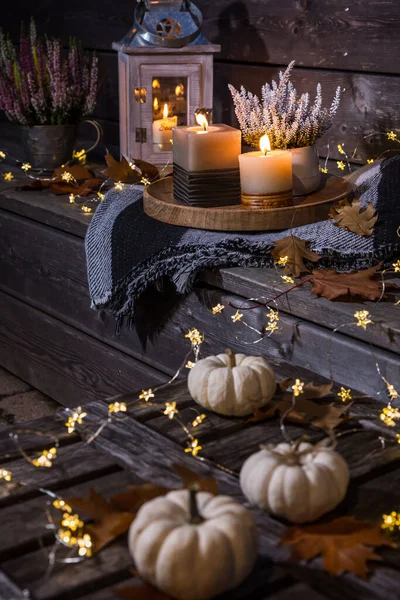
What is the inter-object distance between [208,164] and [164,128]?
61 cm

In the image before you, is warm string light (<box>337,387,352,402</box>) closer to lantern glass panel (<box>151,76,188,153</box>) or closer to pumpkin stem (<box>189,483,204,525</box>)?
pumpkin stem (<box>189,483,204,525</box>)

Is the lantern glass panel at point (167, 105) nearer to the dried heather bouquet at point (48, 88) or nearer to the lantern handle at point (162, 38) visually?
the lantern handle at point (162, 38)

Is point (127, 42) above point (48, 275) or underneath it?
above

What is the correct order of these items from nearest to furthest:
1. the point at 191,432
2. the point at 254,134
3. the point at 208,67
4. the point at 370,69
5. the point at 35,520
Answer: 1. the point at 35,520
2. the point at 191,432
3. the point at 254,134
4. the point at 370,69
5. the point at 208,67

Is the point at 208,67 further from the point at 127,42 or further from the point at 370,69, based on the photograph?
the point at 370,69

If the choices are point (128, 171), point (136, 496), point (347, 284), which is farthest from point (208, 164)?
point (136, 496)

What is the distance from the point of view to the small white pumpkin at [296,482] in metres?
0.98

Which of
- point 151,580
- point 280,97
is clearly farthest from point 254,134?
point 151,580

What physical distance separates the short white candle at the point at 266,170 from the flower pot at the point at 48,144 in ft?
3.33

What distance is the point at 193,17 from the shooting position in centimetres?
238

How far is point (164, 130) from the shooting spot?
2.37 m

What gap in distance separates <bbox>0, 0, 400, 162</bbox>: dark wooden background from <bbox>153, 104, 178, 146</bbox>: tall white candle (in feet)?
1.11

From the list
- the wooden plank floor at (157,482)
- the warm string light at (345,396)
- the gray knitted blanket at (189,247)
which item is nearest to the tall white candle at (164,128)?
the gray knitted blanket at (189,247)

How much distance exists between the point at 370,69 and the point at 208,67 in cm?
45
